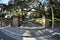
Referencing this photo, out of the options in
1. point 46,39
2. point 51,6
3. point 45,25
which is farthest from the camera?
point 51,6

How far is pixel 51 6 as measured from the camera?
19453 millimetres

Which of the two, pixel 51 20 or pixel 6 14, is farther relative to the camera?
pixel 6 14

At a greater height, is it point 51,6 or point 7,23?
point 51,6

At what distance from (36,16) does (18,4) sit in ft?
14.8

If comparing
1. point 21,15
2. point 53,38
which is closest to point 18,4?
point 21,15

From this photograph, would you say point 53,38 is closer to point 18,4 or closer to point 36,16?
point 18,4

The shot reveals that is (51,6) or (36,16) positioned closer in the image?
(51,6)

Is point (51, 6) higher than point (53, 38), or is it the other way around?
point (51, 6)

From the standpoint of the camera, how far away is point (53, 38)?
9680 mm

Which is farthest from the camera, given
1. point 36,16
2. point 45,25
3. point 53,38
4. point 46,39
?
point 36,16

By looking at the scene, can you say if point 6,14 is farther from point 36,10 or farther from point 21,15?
point 36,10

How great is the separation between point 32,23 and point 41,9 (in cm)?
219

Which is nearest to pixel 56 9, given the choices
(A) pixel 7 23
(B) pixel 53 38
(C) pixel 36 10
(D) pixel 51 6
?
(D) pixel 51 6

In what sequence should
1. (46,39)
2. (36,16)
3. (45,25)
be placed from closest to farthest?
1. (46,39)
2. (45,25)
3. (36,16)
